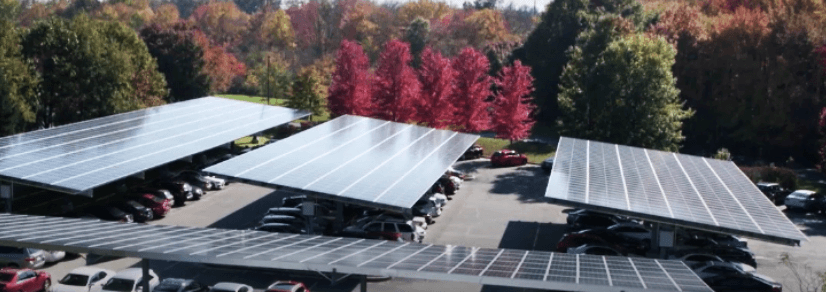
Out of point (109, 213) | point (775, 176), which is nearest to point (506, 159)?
point (775, 176)

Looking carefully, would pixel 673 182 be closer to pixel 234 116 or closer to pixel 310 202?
pixel 310 202

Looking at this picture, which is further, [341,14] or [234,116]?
[341,14]

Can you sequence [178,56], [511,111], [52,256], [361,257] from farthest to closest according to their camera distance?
[178,56]
[511,111]
[52,256]
[361,257]

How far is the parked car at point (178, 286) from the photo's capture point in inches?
1049

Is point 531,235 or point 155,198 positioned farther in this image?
point 155,198

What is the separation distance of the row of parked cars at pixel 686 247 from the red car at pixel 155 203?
17.2 metres

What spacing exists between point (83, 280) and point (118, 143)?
14329 mm

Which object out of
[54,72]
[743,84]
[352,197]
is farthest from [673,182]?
[54,72]

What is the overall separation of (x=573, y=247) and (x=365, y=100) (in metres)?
31.0

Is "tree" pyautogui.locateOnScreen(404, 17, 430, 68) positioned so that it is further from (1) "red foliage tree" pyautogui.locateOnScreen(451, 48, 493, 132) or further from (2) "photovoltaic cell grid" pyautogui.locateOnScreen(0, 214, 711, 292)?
(2) "photovoltaic cell grid" pyautogui.locateOnScreen(0, 214, 711, 292)

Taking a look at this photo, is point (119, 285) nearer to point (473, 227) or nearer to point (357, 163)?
point (357, 163)

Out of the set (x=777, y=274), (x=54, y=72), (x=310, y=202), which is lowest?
(x=777, y=274)

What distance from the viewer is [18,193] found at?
3984 cm

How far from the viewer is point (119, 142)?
41.1 m
